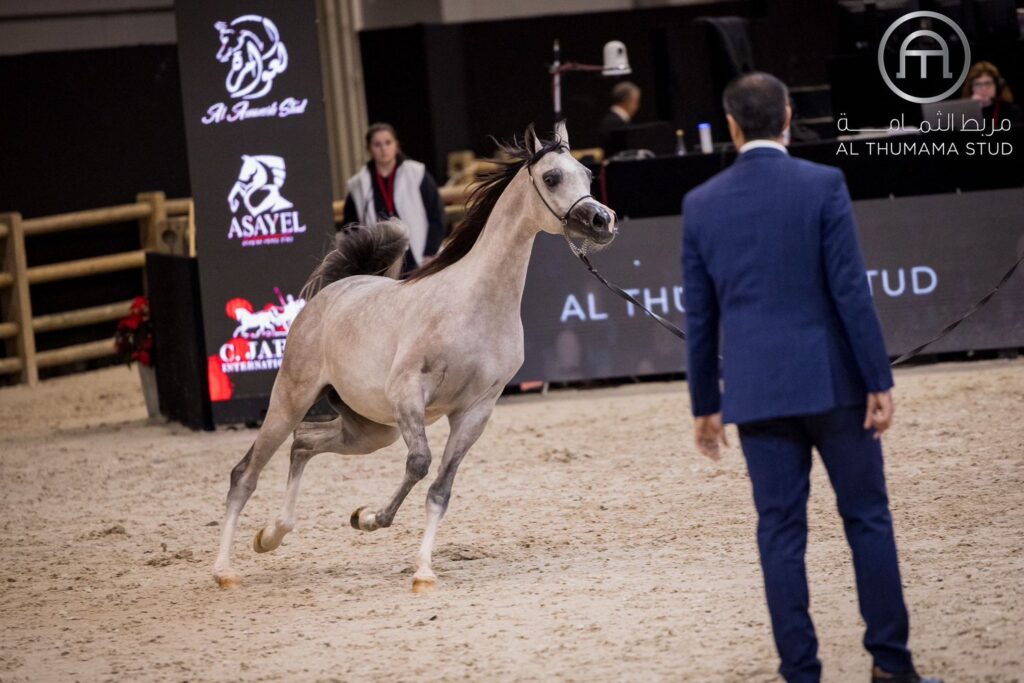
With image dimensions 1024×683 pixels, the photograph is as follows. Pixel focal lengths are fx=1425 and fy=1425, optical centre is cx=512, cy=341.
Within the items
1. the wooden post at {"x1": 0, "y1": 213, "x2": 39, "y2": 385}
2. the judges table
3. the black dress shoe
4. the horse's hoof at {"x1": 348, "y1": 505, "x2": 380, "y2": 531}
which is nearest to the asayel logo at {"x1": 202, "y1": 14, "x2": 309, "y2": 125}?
the judges table

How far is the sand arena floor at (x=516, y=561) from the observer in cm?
520

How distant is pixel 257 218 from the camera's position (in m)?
10.8

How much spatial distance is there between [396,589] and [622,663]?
5.59 feet

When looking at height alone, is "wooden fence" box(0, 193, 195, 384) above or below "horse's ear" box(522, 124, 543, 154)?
below

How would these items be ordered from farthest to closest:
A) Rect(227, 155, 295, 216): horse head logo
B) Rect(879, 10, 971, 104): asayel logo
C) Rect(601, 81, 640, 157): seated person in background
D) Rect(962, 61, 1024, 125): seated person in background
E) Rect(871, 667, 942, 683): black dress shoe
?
Rect(601, 81, 640, 157): seated person in background < Rect(879, 10, 971, 104): asayel logo < Rect(962, 61, 1024, 125): seated person in background < Rect(227, 155, 295, 216): horse head logo < Rect(871, 667, 942, 683): black dress shoe

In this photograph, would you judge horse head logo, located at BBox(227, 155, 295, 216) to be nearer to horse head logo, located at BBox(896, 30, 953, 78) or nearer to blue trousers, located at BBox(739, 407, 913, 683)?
horse head logo, located at BBox(896, 30, 953, 78)

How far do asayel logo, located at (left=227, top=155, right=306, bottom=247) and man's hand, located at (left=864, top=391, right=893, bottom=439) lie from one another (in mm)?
7236

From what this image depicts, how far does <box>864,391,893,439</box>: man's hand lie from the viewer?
4129mm

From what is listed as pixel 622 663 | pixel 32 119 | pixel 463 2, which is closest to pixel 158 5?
pixel 32 119

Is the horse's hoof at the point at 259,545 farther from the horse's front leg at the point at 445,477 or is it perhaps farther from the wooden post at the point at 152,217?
the wooden post at the point at 152,217

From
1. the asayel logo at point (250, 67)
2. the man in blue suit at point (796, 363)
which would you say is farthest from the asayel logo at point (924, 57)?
the man in blue suit at point (796, 363)

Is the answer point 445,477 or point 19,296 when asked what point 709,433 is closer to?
point 445,477

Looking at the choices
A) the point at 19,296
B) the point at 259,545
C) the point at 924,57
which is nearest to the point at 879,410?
the point at 259,545

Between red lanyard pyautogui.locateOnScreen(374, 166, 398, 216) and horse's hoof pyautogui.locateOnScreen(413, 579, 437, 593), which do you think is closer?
horse's hoof pyautogui.locateOnScreen(413, 579, 437, 593)
